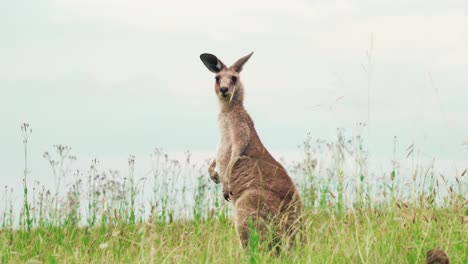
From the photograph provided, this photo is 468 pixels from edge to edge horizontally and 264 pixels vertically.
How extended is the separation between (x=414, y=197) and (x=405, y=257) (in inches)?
51.7

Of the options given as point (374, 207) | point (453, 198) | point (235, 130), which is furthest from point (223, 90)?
point (453, 198)

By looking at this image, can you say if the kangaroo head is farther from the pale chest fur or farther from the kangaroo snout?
the pale chest fur

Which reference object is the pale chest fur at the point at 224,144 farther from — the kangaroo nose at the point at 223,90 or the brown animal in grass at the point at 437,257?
the brown animal in grass at the point at 437,257

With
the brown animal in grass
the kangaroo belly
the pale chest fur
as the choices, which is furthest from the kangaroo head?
the brown animal in grass

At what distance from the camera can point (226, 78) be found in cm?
757

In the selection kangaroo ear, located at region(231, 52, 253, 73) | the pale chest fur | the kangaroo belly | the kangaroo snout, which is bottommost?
the kangaroo belly

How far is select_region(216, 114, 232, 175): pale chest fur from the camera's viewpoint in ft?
25.2

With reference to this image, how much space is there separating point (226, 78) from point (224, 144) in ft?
2.44

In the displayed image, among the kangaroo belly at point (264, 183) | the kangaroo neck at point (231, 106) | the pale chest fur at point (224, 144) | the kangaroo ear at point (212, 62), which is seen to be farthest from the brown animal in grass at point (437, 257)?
the kangaroo ear at point (212, 62)

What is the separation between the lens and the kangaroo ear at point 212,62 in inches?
303

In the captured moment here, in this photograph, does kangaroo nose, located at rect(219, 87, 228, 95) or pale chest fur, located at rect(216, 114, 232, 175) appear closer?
kangaroo nose, located at rect(219, 87, 228, 95)

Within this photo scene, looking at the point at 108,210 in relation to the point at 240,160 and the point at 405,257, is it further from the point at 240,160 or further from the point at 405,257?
the point at 405,257

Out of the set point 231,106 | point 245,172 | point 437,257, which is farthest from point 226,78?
point 437,257

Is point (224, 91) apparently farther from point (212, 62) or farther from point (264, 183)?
point (264, 183)
